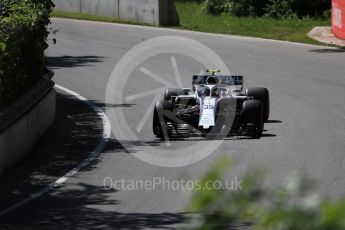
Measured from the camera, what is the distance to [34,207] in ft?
31.2

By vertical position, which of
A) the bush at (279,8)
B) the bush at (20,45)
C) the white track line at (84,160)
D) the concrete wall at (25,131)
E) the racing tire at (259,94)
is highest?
the bush at (279,8)

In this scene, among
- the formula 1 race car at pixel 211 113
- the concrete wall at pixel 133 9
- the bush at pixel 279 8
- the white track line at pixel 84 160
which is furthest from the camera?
the bush at pixel 279 8

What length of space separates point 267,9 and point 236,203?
35.7 meters

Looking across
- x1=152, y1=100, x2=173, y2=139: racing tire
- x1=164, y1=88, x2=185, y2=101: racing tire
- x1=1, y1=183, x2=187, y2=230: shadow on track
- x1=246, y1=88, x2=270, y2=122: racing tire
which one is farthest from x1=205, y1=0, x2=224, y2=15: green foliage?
x1=1, y1=183, x2=187, y2=230: shadow on track

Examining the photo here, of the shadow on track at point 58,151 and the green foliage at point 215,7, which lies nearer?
the shadow on track at point 58,151

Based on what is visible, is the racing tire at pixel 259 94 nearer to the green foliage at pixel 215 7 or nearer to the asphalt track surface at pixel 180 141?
the asphalt track surface at pixel 180 141

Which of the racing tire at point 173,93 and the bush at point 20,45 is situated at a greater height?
the bush at point 20,45

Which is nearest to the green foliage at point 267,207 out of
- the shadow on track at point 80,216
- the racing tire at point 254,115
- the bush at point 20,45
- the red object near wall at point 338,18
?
the shadow on track at point 80,216

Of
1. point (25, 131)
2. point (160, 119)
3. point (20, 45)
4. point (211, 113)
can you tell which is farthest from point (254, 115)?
point (20, 45)

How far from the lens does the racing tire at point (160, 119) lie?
46.3 feet

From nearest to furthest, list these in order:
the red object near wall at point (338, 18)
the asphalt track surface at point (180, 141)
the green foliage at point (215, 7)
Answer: the asphalt track surface at point (180, 141)
the red object near wall at point (338, 18)
the green foliage at point (215, 7)

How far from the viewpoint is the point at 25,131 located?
42.1 ft

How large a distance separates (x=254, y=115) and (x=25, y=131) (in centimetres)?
387

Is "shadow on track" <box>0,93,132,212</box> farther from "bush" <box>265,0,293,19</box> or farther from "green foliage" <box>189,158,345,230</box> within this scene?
"bush" <box>265,0,293,19</box>
